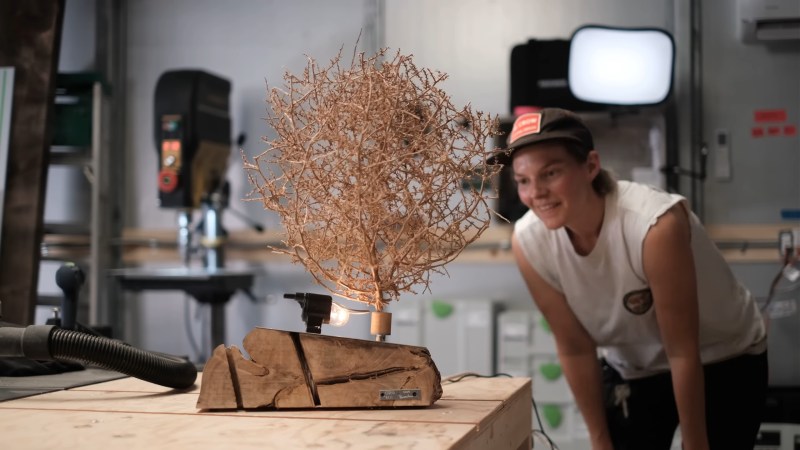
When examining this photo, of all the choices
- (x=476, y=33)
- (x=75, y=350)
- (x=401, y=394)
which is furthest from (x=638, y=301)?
(x=476, y=33)

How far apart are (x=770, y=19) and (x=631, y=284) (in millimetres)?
2485

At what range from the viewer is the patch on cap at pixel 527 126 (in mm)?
1764

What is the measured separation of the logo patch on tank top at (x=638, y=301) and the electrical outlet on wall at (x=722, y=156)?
2.42m

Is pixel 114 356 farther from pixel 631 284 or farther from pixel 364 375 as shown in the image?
pixel 631 284

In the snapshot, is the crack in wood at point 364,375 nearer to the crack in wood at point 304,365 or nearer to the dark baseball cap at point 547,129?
the crack in wood at point 304,365

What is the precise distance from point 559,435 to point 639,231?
2.22 meters

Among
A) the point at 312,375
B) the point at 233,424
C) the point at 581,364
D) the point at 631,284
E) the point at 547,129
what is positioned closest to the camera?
the point at 233,424

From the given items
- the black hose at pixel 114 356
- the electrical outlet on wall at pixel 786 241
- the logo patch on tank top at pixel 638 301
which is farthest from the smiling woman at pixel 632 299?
the electrical outlet on wall at pixel 786 241

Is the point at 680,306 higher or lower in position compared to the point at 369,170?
lower

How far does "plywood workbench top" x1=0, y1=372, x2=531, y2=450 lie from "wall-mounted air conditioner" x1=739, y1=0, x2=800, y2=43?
116 inches

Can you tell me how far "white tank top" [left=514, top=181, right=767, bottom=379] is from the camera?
5.98ft

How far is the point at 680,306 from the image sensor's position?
70.2 inches

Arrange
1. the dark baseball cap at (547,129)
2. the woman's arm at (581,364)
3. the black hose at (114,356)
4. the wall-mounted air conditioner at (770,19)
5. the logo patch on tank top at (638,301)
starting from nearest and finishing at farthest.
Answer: the black hose at (114,356) < the dark baseball cap at (547,129) < the logo patch on tank top at (638,301) < the woman's arm at (581,364) < the wall-mounted air conditioner at (770,19)

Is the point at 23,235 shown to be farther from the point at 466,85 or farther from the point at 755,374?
the point at 755,374
